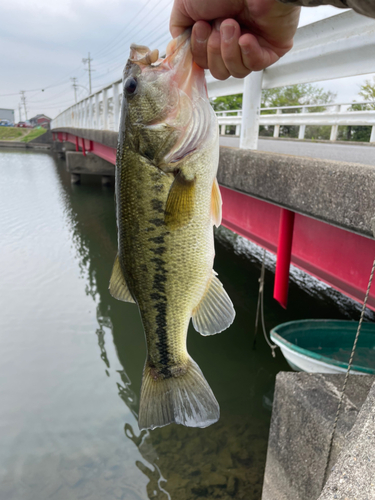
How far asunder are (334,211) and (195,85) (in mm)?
1575

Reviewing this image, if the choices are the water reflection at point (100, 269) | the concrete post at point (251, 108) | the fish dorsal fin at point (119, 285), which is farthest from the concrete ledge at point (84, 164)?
the fish dorsal fin at point (119, 285)

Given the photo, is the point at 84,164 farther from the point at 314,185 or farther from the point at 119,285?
the point at 119,285

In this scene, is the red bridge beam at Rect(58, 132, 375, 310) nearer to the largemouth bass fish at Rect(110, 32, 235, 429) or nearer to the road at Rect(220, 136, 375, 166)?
the road at Rect(220, 136, 375, 166)

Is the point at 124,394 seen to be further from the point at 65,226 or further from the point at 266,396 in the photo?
the point at 65,226

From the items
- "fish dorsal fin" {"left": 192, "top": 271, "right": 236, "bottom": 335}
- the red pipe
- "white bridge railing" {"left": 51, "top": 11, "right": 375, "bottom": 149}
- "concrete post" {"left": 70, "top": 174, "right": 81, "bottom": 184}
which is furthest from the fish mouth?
"concrete post" {"left": 70, "top": 174, "right": 81, "bottom": 184}

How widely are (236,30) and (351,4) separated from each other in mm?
395

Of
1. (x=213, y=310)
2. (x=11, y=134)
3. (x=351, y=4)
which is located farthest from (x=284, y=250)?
(x=11, y=134)

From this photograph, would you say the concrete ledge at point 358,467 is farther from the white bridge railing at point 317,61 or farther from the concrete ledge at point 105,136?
the concrete ledge at point 105,136

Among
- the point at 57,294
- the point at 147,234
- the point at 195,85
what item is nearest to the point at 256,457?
the point at 147,234

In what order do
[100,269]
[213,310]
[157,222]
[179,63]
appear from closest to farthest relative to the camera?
[179,63]
[157,222]
[213,310]
[100,269]

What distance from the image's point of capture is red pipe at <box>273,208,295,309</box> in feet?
11.2

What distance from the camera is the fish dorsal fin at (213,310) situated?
Result: 1687mm

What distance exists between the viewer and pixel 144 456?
13.9ft

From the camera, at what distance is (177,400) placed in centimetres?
175
